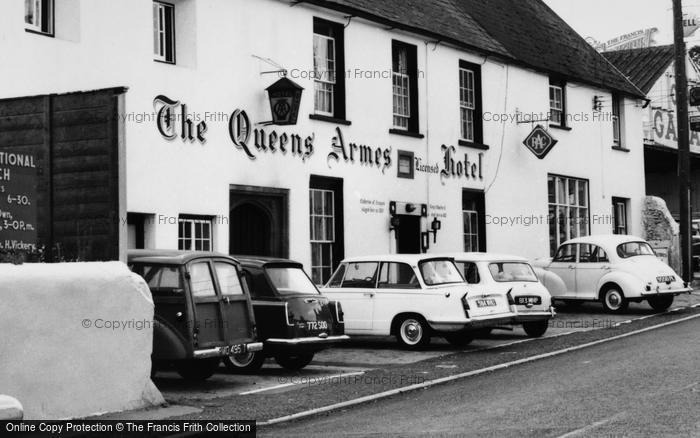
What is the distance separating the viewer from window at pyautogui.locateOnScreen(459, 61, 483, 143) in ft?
84.7

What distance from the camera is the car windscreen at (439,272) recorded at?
17188 millimetres

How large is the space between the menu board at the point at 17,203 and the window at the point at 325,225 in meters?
9.23

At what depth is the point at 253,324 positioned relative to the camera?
13422 mm

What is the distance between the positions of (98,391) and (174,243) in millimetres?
6551

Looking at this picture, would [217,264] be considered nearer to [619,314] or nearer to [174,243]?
[174,243]

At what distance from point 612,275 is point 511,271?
17.8 ft

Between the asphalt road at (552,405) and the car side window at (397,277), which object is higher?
the car side window at (397,277)

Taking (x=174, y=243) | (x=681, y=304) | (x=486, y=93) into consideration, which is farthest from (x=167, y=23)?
(x=681, y=304)

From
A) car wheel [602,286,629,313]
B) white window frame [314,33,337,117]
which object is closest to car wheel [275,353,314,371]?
white window frame [314,33,337,117]

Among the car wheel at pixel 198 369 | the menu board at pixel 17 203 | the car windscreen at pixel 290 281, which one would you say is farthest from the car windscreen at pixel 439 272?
the menu board at pixel 17 203

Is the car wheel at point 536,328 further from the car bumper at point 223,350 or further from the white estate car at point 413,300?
the car bumper at point 223,350

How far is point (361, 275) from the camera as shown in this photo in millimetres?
17656

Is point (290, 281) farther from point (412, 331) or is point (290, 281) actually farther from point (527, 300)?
point (527, 300)

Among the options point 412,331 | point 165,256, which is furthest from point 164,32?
point 412,331
